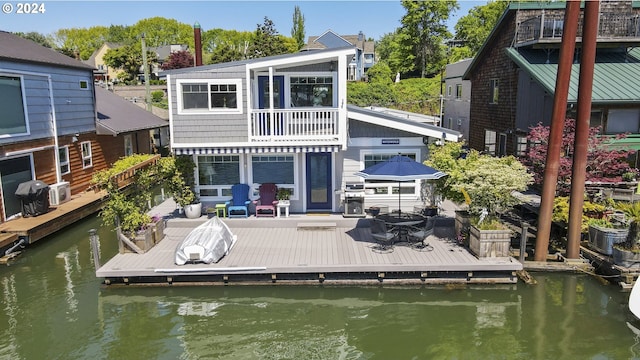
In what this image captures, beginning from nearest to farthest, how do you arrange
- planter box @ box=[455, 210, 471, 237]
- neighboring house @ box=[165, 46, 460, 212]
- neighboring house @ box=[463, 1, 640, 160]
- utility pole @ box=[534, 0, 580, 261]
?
utility pole @ box=[534, 0, 580, 261]
planter box @ box=[455, 210, 471, 237]
neighboring house @ box=[165, 46, 460, 212]
neighboring house @ box=[463, 1, 640, 160]

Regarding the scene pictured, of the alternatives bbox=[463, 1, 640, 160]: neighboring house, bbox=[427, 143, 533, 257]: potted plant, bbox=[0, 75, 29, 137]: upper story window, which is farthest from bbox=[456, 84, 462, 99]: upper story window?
bbox=[0, 75, 29, 137]: upper story window

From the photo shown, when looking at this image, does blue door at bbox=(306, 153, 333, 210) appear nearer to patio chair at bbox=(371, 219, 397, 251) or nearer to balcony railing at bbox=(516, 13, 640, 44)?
patio chair at bbox=(371, 219, 397, 251)

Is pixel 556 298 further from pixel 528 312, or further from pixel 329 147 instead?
pixel 329 147

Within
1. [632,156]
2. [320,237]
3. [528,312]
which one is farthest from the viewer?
[632,156]

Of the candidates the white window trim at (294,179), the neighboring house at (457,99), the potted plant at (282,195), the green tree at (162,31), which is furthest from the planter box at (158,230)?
the green tree at (162,31)

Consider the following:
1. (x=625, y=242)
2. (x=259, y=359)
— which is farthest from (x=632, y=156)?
(x=259, y=359)

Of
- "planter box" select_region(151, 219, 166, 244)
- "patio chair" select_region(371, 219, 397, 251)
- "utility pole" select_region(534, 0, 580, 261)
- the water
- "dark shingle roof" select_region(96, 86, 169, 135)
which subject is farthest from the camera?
"dark shingle roof" select_region(96, 86, 169, 135)

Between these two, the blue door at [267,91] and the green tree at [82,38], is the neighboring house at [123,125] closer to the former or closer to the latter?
the blue door at [267,91]

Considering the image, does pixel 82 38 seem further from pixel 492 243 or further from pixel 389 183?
pixel 492 243
